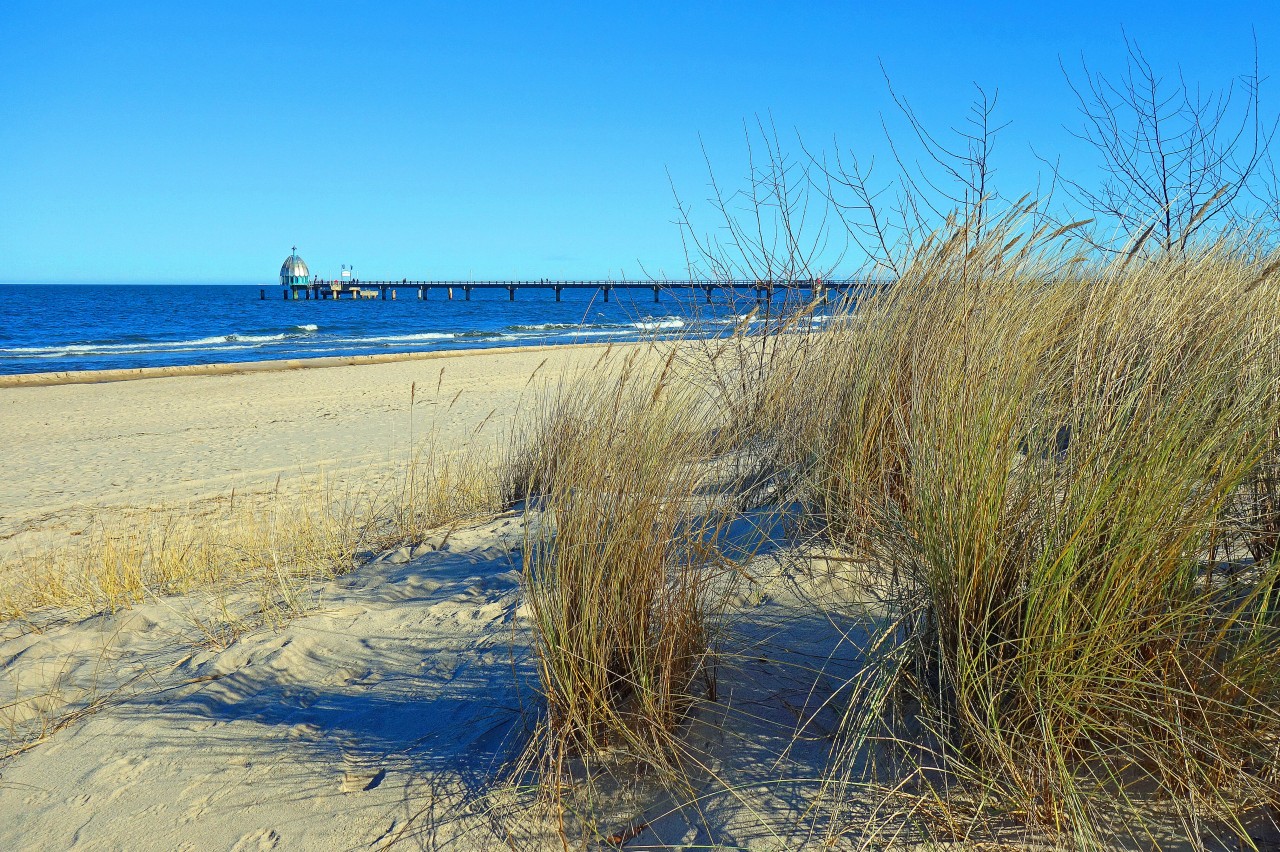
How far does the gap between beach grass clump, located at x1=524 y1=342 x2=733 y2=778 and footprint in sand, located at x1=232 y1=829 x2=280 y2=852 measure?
61 cm

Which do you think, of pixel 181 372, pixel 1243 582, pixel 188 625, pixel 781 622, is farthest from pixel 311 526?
pixel 181 372

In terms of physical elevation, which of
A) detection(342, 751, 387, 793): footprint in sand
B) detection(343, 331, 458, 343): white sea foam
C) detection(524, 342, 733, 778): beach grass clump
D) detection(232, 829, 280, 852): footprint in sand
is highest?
detection(524, 342, 733, 778): beach grass clump

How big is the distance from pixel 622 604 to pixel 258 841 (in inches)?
36.9

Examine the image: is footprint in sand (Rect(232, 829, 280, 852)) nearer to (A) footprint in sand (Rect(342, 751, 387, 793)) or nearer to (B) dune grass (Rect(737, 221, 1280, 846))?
(A) footprint in sand (Rect(342, 751, 387, 793))

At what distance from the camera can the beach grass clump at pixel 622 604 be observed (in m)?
1.94

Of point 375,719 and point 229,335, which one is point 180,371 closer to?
point 229,335

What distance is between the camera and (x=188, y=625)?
3.39m

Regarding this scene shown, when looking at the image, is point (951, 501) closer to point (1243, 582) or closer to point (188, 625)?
point (1243, 582)

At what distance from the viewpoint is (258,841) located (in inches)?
74.0

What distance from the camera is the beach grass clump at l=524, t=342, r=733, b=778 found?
194 cm

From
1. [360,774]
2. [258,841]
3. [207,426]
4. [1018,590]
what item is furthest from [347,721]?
[207,426]

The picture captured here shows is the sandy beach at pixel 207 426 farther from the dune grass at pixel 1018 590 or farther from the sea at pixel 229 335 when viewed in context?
the sea at pixel 229 335

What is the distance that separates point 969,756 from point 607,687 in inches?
30.4

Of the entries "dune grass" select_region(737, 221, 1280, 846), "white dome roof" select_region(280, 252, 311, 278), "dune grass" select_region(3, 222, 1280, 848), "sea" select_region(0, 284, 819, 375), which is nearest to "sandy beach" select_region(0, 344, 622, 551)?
"dune grass" select_region(3, 222, 1280, 848)
